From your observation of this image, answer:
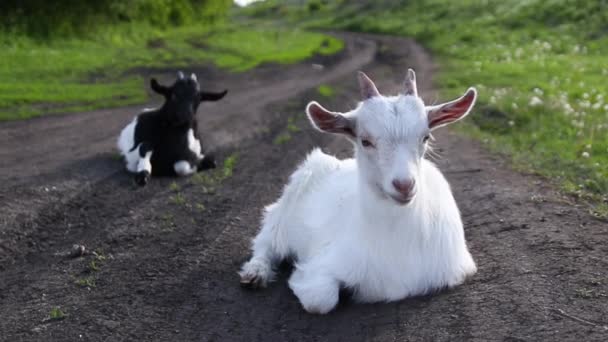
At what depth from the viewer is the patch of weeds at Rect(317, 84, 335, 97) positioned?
17297 millimetres

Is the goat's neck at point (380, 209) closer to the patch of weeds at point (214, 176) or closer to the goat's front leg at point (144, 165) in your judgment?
the patch of weeds at point (214, 176)

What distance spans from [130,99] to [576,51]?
1484 cm

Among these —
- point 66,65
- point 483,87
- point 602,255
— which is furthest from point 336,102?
point 602,255

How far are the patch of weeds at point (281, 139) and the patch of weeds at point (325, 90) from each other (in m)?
5.07

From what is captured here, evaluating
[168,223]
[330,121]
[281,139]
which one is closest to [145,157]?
[168,223]

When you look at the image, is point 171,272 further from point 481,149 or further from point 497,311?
point 481,149

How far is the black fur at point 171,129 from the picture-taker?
32.1 feet

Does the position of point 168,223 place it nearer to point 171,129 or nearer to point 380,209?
point 171,129

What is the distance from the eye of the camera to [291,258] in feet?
20.5

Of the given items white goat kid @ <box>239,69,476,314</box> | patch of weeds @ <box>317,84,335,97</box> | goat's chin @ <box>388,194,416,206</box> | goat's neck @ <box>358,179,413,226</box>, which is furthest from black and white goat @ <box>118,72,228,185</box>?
patch of weeds @ <box>317,84,335,97</box>

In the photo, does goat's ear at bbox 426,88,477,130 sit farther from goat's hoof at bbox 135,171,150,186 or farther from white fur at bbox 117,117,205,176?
white fur at bbox 117,117,205,176

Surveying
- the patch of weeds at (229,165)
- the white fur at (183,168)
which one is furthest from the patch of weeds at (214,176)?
the white fur at (183,168)

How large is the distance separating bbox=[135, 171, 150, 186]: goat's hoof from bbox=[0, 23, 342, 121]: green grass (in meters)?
5.01

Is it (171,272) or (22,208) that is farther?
(22,208)
